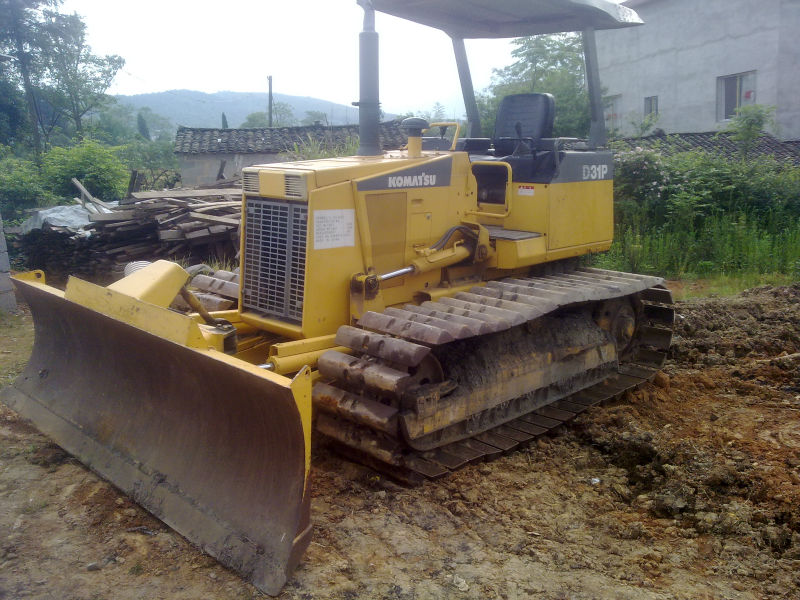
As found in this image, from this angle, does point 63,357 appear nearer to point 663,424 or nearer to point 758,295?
point 663,424

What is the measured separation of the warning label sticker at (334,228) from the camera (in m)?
4.24

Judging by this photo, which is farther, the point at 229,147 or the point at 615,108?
the point at 615,108

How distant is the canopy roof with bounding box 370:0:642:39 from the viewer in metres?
5.23

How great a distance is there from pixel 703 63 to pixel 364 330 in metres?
22.0

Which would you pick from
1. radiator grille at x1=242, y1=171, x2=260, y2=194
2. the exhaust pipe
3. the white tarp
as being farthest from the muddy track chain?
the white tarp

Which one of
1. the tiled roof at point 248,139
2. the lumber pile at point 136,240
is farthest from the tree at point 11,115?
the lumber pile at point 136,240

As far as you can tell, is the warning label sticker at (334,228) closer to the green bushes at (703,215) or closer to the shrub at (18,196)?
the green bushes at (703,215)

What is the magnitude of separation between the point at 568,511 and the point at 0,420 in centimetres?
375

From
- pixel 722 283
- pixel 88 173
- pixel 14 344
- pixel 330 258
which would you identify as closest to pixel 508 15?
pixel 330 258

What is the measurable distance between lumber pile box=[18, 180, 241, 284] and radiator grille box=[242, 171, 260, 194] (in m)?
5.40

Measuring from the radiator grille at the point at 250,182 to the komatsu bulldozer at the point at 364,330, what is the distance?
0.02 m

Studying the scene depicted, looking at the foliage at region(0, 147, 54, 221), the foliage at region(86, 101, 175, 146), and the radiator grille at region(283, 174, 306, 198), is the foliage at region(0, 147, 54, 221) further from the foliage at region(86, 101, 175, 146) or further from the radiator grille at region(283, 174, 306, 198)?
the radiator grille at region(283, 174, 306, 198)

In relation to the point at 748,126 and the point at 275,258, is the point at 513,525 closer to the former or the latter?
the point at 275,258

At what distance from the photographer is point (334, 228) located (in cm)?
432
